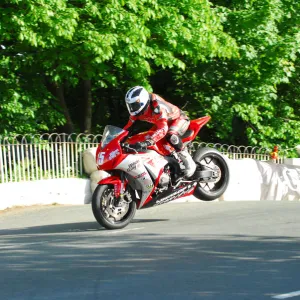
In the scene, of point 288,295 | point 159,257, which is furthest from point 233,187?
point 288,295

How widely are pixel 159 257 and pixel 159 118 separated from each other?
3.01 metres

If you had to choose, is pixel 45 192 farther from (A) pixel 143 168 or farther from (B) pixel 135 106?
(B) pixel 135 106

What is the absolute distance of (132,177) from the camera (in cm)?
997

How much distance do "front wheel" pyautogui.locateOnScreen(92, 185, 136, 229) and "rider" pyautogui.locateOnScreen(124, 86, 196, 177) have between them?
2.58ft

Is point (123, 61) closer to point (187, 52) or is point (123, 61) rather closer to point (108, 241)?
point (187, 52)

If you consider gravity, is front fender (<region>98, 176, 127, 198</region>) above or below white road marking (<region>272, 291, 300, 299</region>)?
above

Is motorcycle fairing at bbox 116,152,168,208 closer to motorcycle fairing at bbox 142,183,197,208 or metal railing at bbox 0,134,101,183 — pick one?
motorcycle fairing at bbox 142,183,197,208

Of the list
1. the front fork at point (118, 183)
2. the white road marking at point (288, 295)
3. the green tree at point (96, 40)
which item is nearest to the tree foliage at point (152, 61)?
the green tree at point (96, 40)

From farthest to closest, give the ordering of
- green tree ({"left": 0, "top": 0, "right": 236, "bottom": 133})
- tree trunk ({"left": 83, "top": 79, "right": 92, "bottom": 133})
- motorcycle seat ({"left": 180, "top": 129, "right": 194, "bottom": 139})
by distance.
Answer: tree trunk ({"left": 83, "top": 79, "right": 92, "bottom": 133}) < green tree ({"left": 0, "top": 0, "right": 236, "bottom": 133}) < motorcycle seat ({"left": 180, "top": 129, "right": 194, "bottom": 139})

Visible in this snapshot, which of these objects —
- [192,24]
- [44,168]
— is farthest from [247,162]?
[44,168]

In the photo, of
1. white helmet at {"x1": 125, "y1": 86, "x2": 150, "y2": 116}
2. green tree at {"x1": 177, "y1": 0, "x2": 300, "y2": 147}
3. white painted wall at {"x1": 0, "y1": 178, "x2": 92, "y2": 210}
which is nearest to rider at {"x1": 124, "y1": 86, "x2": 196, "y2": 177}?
white helmet at {"x1": 125, "y1": 86, "x2": 150, "y2": 116}

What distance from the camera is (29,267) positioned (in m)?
7.43

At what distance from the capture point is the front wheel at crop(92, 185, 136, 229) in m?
9.62

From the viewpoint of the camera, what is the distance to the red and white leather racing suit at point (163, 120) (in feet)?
33.5
